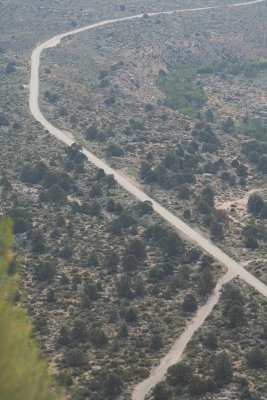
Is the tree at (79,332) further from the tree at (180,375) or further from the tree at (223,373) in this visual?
the tree at (223,373)

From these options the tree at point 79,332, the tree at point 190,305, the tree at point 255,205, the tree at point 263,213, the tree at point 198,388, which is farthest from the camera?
the tree at point 255,205

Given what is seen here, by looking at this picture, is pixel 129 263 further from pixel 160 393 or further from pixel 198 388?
pixel 198 388

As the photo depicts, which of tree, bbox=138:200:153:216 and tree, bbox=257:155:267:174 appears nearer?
tree, bbox=138:200:153:216

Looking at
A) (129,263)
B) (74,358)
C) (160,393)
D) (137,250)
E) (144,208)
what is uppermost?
(144,208)

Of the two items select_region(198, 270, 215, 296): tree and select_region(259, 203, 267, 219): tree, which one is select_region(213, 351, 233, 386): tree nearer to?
select_region(198, 270, 215, 296): tree

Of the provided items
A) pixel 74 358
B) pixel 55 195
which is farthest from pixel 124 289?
pixel 55 195

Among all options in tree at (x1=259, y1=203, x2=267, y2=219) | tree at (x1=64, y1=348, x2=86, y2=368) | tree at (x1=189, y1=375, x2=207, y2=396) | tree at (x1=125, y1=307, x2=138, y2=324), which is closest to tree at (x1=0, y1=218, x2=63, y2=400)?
tree at (x1=189, y1=375, x2=207, y2=396)

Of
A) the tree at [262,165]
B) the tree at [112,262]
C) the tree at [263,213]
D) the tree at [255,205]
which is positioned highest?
the tree at [262,165]

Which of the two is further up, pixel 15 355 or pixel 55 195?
pixel 55 195

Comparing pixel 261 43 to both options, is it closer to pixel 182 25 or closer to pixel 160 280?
pixel 182 25

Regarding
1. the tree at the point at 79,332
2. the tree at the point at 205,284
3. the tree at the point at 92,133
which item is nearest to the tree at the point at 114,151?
the tree at the point at 92,133

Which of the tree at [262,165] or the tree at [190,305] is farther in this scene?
the tree at [262,165]

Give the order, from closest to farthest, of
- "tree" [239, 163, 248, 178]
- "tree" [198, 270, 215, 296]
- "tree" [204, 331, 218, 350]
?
"tree" [204, 331, 218, 350]
"tree" [198, 270, 215, 296]
"tree" [239, 163, 248, 178]

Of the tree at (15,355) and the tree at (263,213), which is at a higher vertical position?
the tree at (263,213)
